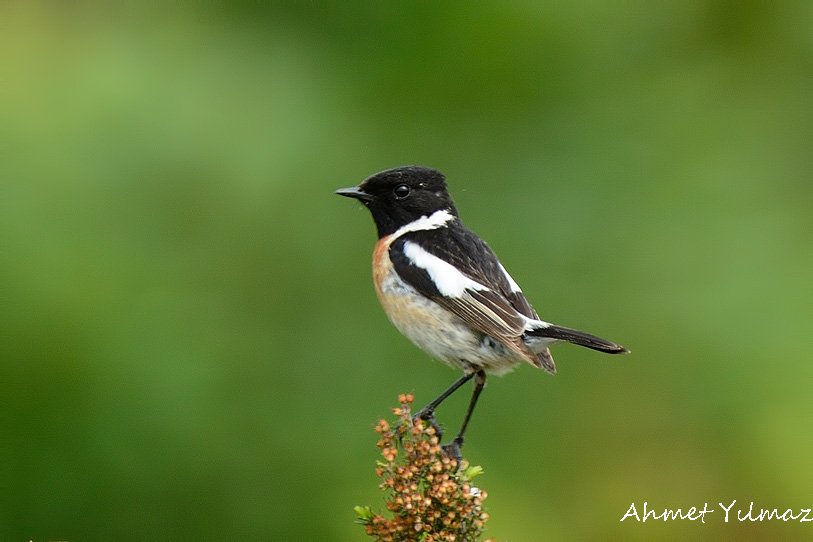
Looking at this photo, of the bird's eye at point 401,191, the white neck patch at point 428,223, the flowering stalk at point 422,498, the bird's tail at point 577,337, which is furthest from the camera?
the bird's eye at point 401,191

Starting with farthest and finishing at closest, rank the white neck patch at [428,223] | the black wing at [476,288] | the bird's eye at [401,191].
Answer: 1. the bird's eye at [401,191]
2. the white neck patch at [428,223]
3. the black wing at [476,288]

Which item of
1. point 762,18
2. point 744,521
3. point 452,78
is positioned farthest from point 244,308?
point 762,18

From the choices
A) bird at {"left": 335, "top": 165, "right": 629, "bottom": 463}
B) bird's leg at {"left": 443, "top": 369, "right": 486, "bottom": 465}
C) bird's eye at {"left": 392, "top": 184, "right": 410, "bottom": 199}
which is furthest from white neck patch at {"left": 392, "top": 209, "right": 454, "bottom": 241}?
bird's leg at {"left": 443, "top": 369, "right": 486, "bottom": 465}

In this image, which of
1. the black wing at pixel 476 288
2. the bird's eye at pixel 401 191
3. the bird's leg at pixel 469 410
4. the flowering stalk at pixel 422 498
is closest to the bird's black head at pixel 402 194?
the bird's eye at pixel 401 191

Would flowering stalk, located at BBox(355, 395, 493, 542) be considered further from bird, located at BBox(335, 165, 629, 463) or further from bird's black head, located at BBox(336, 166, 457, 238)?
bird's black head, located at BBox(336, 166, 457, 238)

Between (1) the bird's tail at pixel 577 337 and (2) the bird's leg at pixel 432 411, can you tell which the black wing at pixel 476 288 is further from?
(2) the bird's leg at pixel 432 411

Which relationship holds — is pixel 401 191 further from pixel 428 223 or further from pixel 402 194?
pixel 428 223
